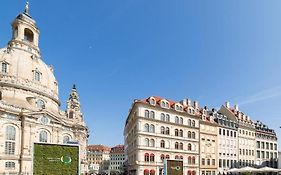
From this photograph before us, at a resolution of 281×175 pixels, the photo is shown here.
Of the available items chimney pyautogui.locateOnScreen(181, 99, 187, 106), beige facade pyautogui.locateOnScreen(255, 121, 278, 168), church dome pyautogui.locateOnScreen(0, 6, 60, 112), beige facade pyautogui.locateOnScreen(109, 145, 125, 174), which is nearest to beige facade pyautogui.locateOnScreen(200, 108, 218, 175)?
chimney pyautogui.locateOnScreen(181, 99, 187, 106)

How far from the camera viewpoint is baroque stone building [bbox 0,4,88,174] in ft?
183

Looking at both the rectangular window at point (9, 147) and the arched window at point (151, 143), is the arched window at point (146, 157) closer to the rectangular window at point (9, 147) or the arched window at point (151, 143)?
the arched window at point (151, 143)

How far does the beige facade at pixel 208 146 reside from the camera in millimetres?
72312

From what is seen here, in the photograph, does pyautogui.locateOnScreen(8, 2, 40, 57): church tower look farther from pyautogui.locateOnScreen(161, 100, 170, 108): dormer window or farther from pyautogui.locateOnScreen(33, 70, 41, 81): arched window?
pyautogui.locateOnScreen(161, 100, 170, 108): dormer window

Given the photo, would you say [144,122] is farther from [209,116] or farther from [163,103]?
[209,116]

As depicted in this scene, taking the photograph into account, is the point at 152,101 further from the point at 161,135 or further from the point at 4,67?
the point at 4,67

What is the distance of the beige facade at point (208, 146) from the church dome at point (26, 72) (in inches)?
1512

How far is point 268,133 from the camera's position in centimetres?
9675

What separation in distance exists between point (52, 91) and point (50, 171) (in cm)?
4316

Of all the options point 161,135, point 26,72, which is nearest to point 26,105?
point 26,72

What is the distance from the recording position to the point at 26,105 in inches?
2436

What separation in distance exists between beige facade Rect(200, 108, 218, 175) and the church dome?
38397 mm

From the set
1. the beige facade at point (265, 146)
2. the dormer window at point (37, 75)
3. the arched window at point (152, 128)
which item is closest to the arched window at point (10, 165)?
the dormer window at point (37, 75)

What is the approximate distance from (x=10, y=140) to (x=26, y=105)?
881 centimetres
